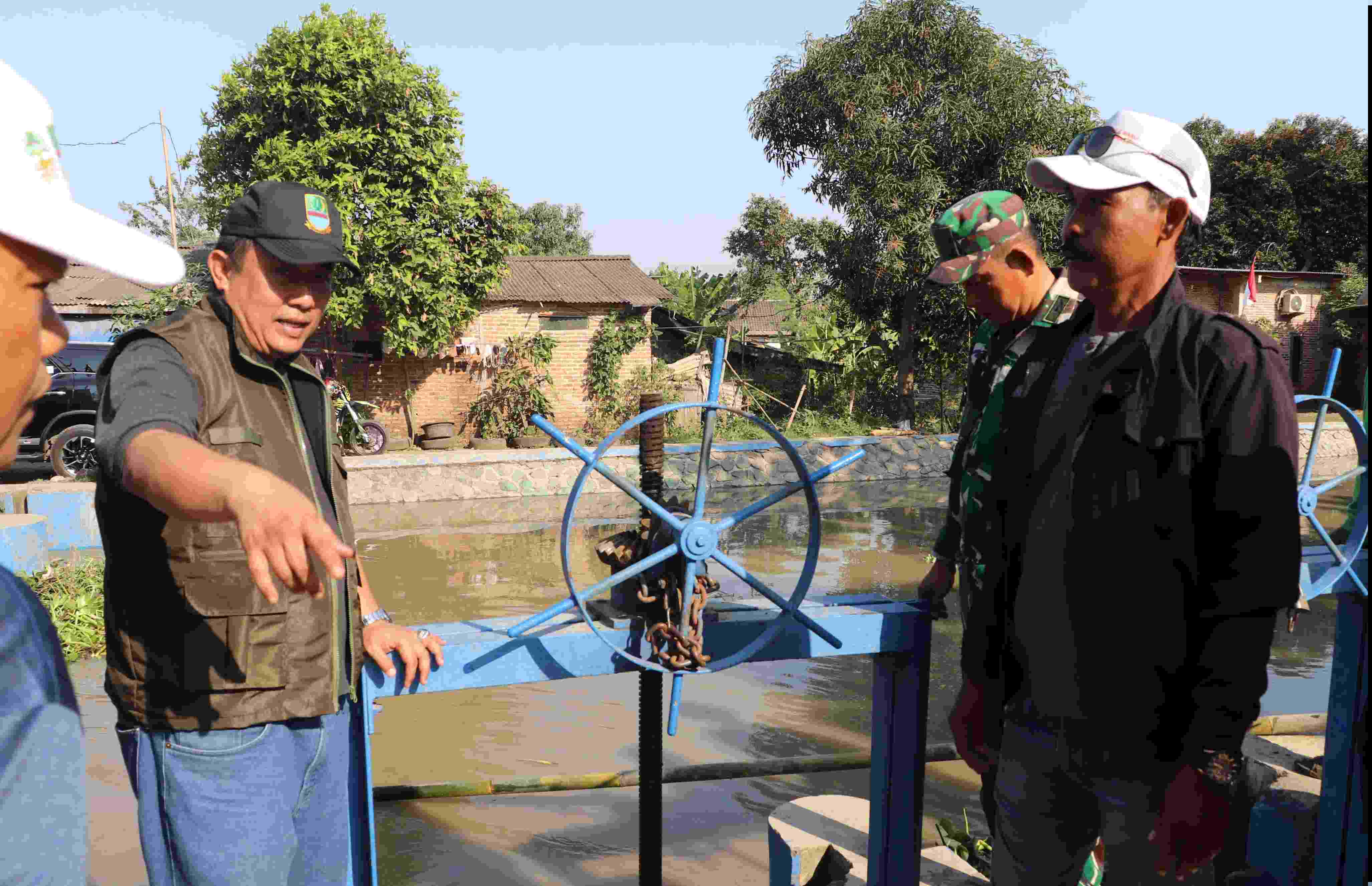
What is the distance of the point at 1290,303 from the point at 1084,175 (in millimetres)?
26605

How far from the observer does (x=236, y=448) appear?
5.33 feet

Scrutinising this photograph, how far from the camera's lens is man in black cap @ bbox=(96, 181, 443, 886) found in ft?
5.04

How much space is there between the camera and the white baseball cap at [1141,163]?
1.71 meters

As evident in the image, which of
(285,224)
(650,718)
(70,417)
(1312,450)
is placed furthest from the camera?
(70,417)

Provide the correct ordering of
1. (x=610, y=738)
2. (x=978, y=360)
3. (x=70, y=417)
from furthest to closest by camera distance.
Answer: (x=70, y=417)
(x=610, y=738)
(x=978, y=360)

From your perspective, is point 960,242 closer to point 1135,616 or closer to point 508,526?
point 1135,616

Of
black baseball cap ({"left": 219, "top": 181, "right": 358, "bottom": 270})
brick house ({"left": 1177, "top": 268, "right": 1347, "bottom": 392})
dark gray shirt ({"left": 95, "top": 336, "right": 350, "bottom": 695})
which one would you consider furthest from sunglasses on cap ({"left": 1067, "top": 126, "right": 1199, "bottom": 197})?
brick house ({"left": 1177, "top": 268, "right": 1347, "bottom": 392})

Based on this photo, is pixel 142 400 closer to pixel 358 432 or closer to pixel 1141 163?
pixel 1141 163

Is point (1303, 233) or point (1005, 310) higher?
point (1303, 233)

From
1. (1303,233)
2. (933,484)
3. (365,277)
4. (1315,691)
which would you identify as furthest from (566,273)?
(1303,233)

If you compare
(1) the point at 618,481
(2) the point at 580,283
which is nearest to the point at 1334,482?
(1) the point at 618,481

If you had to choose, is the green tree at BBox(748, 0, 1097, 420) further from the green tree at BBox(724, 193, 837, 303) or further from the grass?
the grass

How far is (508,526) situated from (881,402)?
946cm

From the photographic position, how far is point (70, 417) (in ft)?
38.8
